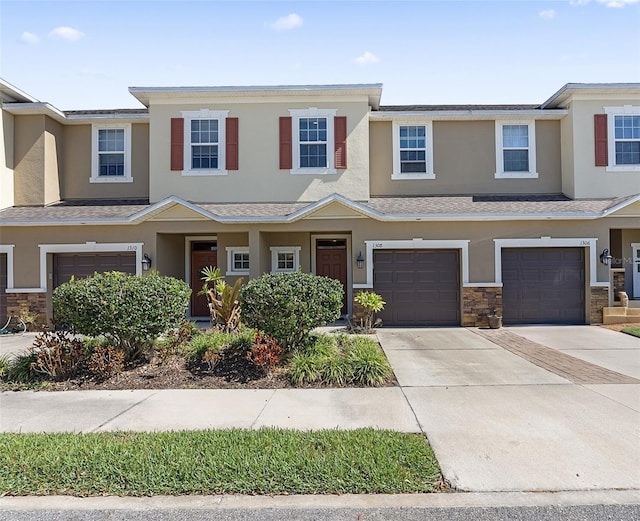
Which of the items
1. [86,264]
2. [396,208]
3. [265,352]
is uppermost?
[396,208]

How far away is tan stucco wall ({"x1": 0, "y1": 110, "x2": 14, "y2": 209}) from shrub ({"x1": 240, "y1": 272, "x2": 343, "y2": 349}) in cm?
1011

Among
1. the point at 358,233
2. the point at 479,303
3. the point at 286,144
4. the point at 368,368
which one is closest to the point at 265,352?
the point at 368,368

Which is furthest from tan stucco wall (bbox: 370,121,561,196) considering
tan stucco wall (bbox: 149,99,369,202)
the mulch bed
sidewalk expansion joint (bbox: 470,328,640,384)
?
the mulch bed

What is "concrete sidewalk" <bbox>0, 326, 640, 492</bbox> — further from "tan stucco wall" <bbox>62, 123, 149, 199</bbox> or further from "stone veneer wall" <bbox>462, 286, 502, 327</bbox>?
"tan stucco wall" <bbox>62, 123, 149, 199</bbox>

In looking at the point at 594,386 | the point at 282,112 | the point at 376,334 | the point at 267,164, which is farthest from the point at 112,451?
the point at 282,112

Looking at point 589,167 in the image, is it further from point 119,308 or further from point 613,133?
point 119,308

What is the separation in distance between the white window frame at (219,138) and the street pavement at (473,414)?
328 inches

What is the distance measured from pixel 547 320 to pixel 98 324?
11.7 m

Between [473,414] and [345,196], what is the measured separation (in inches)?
346

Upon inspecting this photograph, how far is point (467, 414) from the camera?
5754 millimetres

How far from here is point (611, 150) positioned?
13.9 metres

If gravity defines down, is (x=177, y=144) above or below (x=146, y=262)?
above

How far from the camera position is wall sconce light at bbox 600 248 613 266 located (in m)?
12.5

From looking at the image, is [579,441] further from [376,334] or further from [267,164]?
[267,164]
